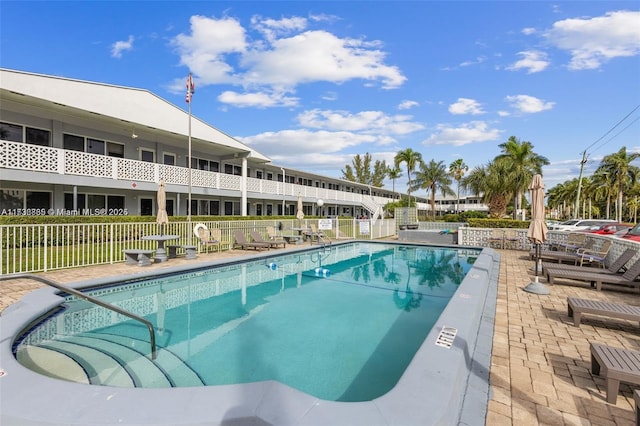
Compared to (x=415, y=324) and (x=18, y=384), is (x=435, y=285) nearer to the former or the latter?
(x=415, y=324)

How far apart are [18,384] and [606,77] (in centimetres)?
1984

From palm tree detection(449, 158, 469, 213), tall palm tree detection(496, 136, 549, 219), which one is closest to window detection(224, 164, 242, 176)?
tall palm tree detection(496, 136, 549, 219)

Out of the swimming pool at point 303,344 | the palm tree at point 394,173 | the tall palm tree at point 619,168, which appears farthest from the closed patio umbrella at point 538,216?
the palm tree at point 394,173

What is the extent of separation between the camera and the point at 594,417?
277 cm

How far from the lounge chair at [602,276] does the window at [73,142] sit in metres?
21.6

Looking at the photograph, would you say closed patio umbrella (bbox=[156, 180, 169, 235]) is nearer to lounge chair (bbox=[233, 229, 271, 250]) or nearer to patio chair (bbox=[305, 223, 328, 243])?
lounge chair (bbox=[233, 229, 271, 250])

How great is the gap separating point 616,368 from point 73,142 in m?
21.7

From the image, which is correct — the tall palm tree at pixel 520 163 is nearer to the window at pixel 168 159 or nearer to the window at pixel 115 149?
the window at pixel 168 159

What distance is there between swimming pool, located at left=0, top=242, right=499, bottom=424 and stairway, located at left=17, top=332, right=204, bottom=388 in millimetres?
162

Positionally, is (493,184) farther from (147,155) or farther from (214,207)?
(147,155)

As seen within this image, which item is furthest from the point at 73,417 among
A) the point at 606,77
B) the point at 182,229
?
the point at 606,77

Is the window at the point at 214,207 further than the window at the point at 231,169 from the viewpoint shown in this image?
No

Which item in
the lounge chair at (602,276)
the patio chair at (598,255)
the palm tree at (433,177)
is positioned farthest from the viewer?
the palm tree at (433,177)

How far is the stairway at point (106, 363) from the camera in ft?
13.0
